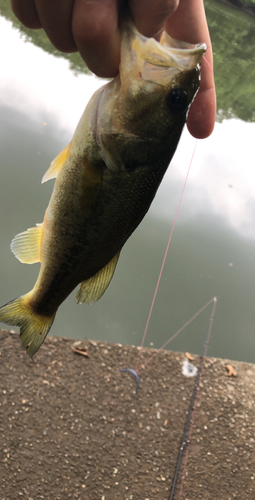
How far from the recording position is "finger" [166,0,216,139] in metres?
1.25

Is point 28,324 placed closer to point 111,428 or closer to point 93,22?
point 93,22

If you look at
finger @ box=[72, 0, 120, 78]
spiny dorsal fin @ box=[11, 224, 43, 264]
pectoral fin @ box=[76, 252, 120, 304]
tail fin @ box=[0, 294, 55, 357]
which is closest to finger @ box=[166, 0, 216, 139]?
finger @ box=[72, 0, 120, 78]

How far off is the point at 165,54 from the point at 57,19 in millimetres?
332

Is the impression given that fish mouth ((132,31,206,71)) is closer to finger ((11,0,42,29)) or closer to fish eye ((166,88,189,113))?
fish eye ((166,88,189,113))

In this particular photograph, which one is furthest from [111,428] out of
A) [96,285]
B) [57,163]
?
[57,163]

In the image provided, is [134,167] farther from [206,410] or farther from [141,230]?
[141,230]

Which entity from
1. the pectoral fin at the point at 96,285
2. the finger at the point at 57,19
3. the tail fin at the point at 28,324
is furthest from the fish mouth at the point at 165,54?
the tail fin at the point at 28,324

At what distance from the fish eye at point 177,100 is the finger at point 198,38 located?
13.2 inches

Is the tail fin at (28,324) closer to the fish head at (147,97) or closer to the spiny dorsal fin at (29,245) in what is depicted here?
the spiny dorsal fin at (29,245)

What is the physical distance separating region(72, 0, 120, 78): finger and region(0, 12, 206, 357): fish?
4cm

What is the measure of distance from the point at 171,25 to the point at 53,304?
1.20m

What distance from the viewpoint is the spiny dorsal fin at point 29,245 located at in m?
1.40

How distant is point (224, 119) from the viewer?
834cm

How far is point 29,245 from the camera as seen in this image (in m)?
1.42
